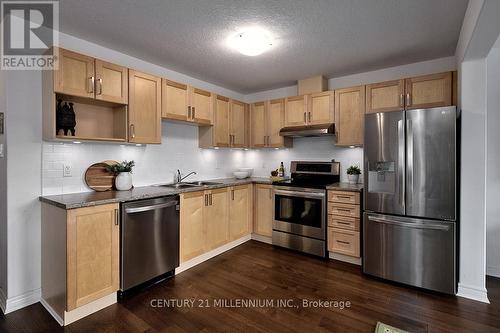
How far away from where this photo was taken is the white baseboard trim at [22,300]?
2168 mm

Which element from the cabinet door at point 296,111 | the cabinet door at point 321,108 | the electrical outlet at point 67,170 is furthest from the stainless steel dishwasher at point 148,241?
the cabinet door at point 321,108

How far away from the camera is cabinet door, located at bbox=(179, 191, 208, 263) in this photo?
9.72 feet

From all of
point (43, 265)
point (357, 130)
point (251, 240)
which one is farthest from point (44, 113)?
point (357, 130)

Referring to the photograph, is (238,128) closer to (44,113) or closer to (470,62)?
(44,113)

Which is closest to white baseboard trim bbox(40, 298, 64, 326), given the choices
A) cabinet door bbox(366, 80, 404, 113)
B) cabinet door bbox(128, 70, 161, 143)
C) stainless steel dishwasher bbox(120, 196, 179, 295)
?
stainless steel dishwasher bbox(120, 196, 179, 295)

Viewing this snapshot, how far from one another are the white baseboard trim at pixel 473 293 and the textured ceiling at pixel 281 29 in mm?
2402

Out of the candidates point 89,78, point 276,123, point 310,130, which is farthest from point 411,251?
point 89,78

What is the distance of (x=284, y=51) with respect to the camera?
9.52 ft

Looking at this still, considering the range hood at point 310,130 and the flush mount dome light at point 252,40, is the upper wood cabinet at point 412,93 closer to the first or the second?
the range hood at point 310,130

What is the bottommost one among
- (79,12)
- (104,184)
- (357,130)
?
(104,184)

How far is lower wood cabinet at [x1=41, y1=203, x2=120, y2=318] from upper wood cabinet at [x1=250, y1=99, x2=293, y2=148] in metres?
2.55

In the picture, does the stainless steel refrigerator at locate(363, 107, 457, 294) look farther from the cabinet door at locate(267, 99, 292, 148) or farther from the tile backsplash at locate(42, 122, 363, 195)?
the cabinet door at locate(267, 99, 292, 148)

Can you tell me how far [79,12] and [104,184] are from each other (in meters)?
1.62

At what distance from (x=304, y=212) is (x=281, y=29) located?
7.37 feet
